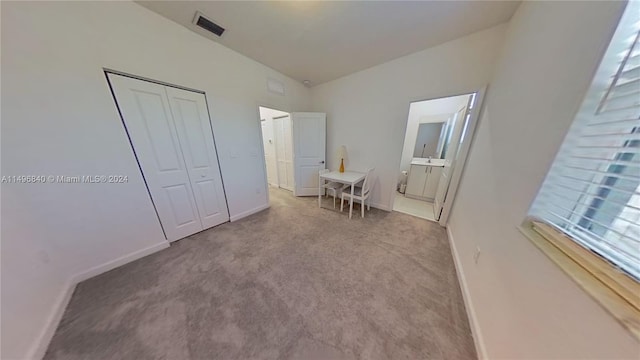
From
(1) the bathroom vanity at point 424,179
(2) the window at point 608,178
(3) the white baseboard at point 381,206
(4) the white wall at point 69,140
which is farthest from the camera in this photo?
(1) the bathroom vanity at point 424,179

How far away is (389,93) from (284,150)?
2.45 meters

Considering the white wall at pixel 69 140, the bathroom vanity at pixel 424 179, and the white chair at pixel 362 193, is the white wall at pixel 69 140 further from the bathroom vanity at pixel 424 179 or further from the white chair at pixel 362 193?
the bathroom vanity at pixel 424 179

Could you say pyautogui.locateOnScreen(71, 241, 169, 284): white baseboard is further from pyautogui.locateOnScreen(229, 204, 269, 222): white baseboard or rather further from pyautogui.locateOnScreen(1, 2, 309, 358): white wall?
pyautogui.locateOnScreen(229, 204, 269, 222): white baseboard

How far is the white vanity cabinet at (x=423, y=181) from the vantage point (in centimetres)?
334

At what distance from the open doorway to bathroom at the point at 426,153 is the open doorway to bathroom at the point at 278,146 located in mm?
2423

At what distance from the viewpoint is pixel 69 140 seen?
1.45 meters

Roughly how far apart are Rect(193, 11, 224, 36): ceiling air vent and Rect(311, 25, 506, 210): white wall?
1.94 meters

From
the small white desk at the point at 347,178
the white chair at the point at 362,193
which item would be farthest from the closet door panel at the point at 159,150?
the white chair at the point at 362,193

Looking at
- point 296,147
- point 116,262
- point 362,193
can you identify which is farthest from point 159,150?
point 362,193

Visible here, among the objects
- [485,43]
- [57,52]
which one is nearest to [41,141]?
[57,52]

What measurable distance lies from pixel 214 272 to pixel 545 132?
2795 mm

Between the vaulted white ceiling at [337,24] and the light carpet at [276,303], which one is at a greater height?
the vaulted white ceiling at [337,24]

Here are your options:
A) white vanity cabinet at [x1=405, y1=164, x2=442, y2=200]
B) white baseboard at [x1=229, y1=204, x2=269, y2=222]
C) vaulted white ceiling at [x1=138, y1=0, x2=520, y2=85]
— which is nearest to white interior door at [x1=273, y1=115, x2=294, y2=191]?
white baseboard at [x1=229, y1=204, x2=269, y2=222]

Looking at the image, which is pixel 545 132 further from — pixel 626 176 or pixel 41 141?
pixel 41 141
